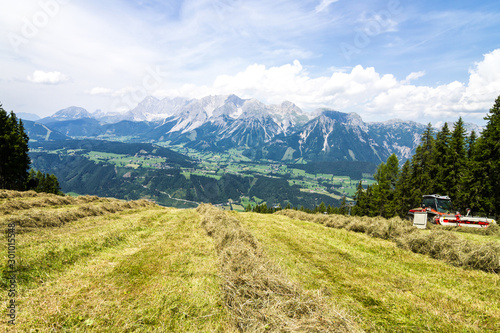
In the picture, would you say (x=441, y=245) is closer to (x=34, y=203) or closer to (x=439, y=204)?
(x=439, y=204)

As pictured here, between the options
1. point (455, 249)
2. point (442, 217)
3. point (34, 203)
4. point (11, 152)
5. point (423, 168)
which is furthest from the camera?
point (423, 168)

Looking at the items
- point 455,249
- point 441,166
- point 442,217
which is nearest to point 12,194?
point 455,249

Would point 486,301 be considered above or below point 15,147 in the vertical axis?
below

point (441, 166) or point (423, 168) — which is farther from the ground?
point (441, 166)

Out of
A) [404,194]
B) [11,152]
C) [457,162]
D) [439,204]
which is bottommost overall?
[404,194]

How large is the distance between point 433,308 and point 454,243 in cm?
697

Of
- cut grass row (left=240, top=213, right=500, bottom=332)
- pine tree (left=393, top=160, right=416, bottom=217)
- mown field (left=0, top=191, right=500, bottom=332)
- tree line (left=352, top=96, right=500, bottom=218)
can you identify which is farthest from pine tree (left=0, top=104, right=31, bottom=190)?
pine tree (left=393, top=160, right=416, bottom=217)

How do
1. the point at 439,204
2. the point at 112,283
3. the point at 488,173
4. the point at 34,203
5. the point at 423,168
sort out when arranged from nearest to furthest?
1. the point at 112,283
2. the point at 34,203
3. the point at 439,204
4. the point at 488,173
5. the point at 423,168

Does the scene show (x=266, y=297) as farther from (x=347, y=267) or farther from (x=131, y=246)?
(x=131, y=246)

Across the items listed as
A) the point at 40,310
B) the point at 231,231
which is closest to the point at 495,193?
the point at 231,231

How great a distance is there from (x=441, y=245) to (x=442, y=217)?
15.8m

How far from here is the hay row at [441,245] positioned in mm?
9617

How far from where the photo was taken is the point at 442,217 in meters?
22.7

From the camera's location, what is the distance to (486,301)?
702cm
